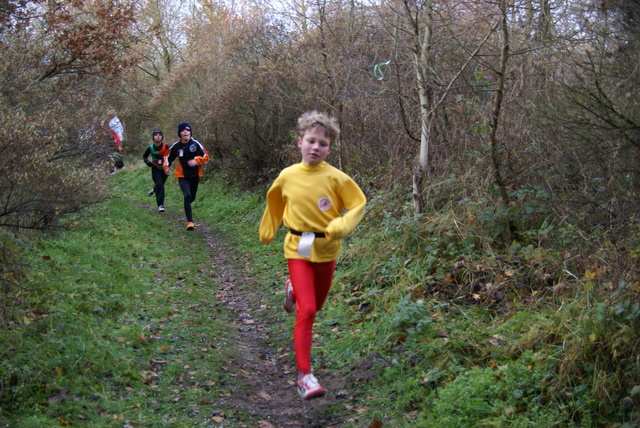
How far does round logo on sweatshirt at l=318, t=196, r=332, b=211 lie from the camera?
4.80 metres

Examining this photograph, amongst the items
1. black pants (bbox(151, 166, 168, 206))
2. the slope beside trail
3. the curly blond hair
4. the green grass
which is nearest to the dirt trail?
the slope beside trail

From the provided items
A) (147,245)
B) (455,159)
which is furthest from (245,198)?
(455,159)

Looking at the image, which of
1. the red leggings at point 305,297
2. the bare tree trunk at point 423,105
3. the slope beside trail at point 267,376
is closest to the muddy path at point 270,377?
the slope beside trail at point 267,376

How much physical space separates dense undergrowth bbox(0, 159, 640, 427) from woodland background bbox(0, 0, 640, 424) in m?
0.07

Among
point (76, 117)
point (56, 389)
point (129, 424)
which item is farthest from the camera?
point (76, 117)

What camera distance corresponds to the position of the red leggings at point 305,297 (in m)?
4.69

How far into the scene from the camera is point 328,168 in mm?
4949

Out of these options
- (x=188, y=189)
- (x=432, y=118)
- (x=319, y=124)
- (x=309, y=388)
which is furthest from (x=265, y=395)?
(x=188, y=189)

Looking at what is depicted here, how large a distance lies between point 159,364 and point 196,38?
26.3m

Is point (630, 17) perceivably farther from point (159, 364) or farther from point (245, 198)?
point (245, 198)

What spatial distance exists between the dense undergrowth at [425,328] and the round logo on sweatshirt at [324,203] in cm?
154

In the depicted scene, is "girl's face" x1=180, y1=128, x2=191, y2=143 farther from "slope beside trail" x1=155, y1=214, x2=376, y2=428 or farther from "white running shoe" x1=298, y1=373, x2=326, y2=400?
"white running shoe" x1=298, y1=373, x2=326, y2=400

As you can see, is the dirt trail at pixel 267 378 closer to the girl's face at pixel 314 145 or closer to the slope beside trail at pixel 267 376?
the slope beside trail at pixel 267 376

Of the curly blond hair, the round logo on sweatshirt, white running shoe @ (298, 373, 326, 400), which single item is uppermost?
the curly blond hair
